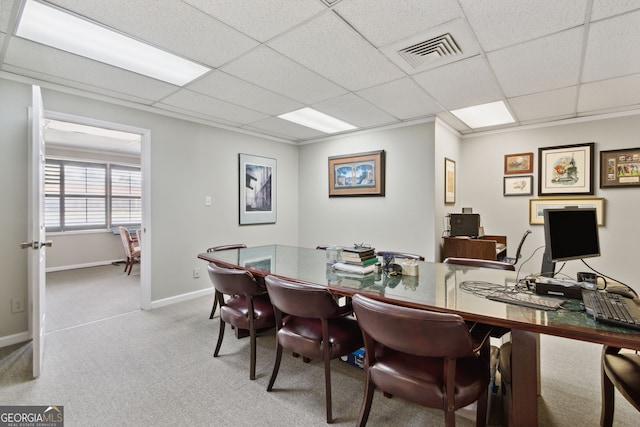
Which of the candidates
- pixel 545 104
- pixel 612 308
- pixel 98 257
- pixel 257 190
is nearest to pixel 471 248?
pixel 545 104

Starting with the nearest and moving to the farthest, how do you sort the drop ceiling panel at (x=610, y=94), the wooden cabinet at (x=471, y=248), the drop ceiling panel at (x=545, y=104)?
1. the drop ceiling panel at (x=610, y=94)
2. the drop ceiling panel at (x=545, y=104)
3. the wooden cabinet at (x=471, y=248)

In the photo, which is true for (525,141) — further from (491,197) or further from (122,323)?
(122,323)

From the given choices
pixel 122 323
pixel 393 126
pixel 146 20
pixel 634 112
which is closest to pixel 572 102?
pixel 634 112

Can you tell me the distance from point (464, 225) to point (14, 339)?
16.4 ft

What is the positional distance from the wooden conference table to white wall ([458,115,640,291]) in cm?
266

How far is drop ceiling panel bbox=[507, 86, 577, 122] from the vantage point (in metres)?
3.07

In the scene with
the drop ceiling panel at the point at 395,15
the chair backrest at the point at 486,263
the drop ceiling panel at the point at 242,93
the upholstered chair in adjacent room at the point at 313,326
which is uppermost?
the drop ceiling panel at the point at 242,93

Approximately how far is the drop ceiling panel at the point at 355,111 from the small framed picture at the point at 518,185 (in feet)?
6.41

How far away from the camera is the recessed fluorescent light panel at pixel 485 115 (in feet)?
11.6

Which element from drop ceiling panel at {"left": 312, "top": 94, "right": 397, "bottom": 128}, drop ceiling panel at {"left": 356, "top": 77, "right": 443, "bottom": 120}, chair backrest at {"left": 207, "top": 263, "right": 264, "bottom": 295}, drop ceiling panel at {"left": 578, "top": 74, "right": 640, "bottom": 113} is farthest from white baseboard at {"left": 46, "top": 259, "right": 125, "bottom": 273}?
drop ceiling panel at {"left": 578, "top": 74, "right": 640, "bottom": 113}

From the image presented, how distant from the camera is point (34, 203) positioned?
7.21ft

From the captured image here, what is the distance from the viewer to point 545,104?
3359 millimetres

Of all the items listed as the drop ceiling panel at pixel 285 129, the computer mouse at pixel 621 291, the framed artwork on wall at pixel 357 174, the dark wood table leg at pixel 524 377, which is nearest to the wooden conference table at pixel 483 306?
the dark wood table leg at pixel 524 377

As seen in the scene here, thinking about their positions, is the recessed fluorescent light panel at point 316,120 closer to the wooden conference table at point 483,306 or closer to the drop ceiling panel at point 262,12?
the drop ceiling panel at point 262,12
